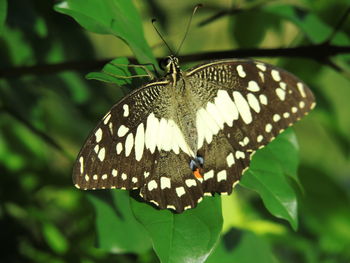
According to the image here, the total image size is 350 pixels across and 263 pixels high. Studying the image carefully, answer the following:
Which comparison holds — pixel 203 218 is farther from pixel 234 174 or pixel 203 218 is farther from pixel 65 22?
pixel 65 22

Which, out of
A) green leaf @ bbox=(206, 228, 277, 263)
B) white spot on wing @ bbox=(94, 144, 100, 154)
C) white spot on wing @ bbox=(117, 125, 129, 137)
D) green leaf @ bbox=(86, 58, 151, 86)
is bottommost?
green leaf @ bbox=(206, 228, 277, 263)

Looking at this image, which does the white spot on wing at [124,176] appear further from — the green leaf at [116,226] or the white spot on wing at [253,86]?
the white spot on wing at [253,86]

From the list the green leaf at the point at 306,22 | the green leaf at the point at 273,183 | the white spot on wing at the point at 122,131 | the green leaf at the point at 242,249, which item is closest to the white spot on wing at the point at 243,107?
the green leaf at the point at 273,183

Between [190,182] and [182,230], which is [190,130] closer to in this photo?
[190,182]

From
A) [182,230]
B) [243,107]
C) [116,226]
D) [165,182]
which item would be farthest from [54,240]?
[243,107]

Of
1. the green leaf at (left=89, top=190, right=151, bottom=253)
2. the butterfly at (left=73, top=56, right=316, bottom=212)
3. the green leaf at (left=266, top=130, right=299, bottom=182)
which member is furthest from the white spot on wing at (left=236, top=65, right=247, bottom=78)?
the green leaf at (left=89, top=190, right=151, bottom=253)

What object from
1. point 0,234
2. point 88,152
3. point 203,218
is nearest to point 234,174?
point 203,218

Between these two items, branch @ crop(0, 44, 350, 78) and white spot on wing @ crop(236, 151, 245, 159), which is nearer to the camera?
white spot on wing @ crop(236, 151, 245, 159)

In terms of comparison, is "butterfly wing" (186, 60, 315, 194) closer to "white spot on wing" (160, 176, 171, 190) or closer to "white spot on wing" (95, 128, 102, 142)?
"white spot on wing" (160, 176, 171, 190)
